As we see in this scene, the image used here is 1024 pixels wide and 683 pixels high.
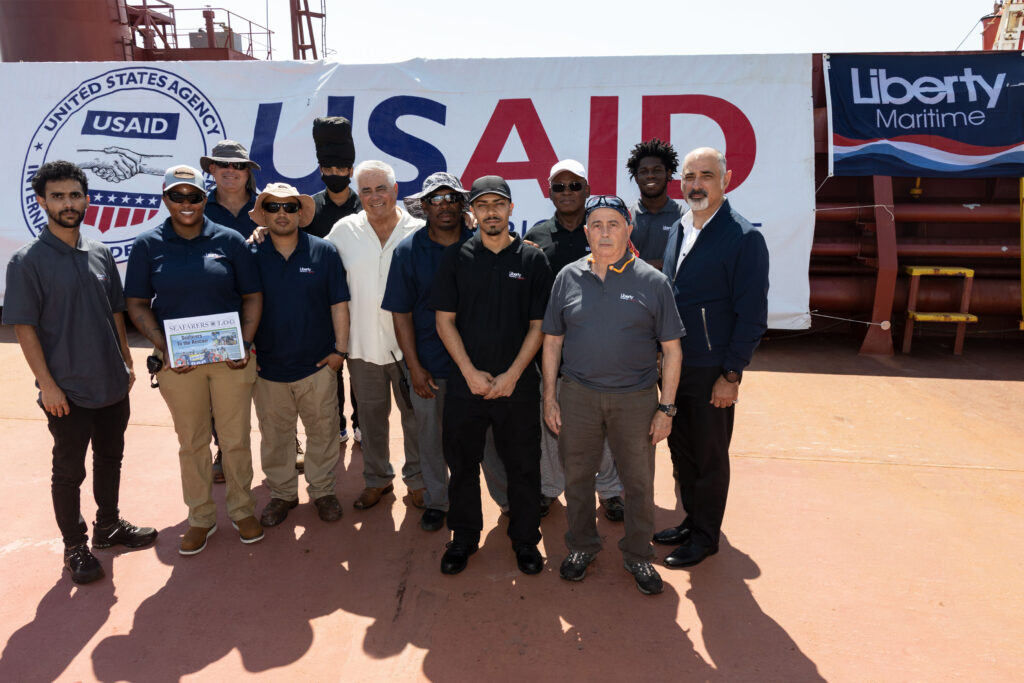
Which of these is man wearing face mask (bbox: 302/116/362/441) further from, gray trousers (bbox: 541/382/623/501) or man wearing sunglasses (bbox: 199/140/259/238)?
gray trousers (bbox: 541/382/623/501)

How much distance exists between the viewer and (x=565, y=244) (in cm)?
376

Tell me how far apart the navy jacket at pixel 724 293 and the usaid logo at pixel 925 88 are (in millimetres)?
5641

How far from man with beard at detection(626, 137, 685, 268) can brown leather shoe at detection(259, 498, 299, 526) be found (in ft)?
9.03

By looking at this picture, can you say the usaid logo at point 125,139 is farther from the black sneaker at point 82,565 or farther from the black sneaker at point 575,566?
the black sneaker at point 575,566

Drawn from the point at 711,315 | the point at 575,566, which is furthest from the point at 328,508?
the point at 711,315

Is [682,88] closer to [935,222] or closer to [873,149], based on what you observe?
[873,149]

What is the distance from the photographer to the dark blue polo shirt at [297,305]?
3.68 metres

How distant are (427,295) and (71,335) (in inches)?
68.2

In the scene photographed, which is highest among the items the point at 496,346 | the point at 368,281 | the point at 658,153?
the point at 658,153

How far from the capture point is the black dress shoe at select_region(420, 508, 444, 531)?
149 inches

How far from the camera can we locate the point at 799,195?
24.7 feet

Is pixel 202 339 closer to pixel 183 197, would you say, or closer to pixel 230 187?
pixel 183 197

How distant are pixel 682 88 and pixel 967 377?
4.34 metres

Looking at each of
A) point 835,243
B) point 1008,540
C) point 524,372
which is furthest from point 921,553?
point 835,243
